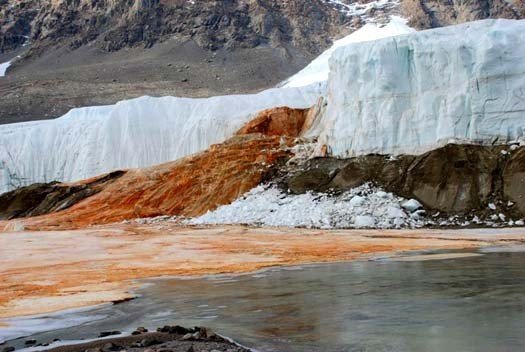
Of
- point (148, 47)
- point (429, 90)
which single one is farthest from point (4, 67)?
point (429, 90)

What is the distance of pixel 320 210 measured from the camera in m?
33.3

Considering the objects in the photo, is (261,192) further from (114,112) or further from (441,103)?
(114,112)

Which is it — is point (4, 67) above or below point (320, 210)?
above

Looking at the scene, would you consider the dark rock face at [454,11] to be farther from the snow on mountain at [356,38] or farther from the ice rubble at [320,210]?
the ice rubble at [320,210]

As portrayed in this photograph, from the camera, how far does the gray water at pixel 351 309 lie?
7.93 meters

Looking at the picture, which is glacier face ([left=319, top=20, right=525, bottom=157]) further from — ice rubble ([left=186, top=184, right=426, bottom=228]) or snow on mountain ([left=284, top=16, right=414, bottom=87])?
snow on mountain ([left=284, top=16, right=414, bottom=87])

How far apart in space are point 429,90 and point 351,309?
2756cm

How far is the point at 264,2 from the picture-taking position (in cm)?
18400

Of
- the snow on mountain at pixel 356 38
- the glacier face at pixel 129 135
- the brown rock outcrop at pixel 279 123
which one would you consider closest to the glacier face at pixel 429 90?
the brown rock outcrop at pixel 279 123

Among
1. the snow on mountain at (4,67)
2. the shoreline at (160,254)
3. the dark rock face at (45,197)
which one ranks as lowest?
the dark rock face at (45,197)

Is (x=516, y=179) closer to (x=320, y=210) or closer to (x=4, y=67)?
(x=320, y=210)

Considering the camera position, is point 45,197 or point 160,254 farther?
point 45,197

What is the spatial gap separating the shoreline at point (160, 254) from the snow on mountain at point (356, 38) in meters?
103

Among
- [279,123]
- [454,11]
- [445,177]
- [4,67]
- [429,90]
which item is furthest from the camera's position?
[454,11]
